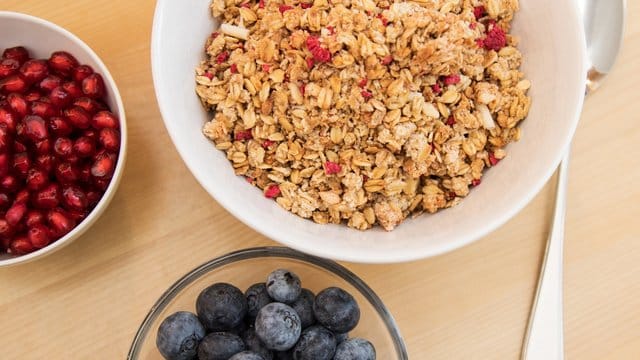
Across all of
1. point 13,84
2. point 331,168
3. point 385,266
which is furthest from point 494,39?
point 13,84

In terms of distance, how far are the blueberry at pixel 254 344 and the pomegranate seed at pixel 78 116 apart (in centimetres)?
40

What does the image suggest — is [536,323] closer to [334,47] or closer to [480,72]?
[480,72]

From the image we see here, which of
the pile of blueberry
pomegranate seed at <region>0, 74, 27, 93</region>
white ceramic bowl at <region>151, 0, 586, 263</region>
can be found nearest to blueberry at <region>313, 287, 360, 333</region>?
the pile of blueberry

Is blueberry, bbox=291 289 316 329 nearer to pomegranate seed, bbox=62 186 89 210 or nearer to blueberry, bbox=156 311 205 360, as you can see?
blueberry, bbox=156 311 205 360

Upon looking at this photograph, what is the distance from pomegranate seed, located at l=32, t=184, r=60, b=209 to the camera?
1.04 metres

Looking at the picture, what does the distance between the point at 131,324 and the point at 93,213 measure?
215 millimetres

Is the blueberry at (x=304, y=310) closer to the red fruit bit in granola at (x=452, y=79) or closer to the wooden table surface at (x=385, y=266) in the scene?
the wooden table surface at (x=385, y=266)

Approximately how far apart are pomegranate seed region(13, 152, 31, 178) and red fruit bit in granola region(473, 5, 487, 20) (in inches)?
27.3

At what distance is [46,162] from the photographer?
1053 mm

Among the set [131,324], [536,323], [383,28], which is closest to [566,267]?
[536,323]

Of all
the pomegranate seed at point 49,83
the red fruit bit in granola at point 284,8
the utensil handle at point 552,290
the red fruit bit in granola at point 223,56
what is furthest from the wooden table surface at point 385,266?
the red fruit bit in granola at point 284,8

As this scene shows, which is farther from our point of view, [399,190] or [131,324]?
[131,324]

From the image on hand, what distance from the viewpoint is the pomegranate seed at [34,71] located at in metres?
1.08

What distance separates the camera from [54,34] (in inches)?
43.1
